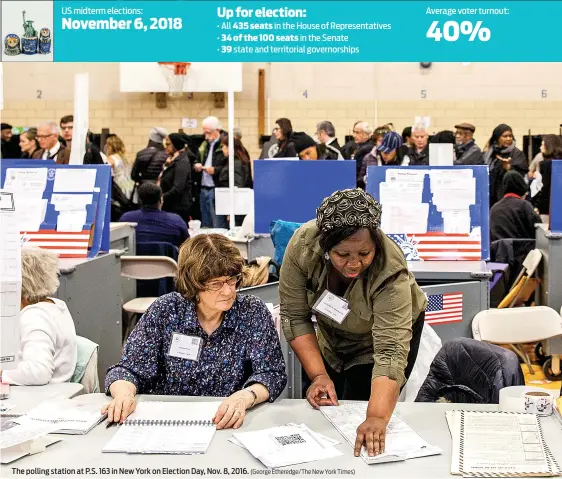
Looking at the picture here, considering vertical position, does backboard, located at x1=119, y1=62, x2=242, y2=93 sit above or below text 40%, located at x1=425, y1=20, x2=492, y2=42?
above

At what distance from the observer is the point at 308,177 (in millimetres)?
6410

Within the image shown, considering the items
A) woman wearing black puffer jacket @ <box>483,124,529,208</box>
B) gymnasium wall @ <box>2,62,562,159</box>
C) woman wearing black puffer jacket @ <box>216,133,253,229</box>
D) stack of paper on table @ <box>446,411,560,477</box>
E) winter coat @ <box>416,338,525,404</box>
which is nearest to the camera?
stack of paper on table @ <box>446,411,560,477</box>

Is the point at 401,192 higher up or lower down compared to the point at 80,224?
higher up

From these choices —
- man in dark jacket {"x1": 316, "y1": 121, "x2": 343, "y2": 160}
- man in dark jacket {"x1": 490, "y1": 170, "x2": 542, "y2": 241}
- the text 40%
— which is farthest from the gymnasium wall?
the text 40%

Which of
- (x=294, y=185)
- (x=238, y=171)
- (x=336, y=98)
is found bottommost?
(x=294, y=185)

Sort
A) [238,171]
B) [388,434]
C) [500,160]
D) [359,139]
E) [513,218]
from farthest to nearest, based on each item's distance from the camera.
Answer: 1. [359,139]
2. [238,171]
3. [500,160]
4. [513,218]
5. [388,434]

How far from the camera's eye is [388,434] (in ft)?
8.31

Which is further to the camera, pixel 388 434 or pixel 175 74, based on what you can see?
pixel 175 74

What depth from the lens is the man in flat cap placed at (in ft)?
28.6

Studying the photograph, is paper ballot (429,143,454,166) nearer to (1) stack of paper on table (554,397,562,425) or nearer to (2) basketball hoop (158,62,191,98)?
(1) stack of paper on table (554,397,562,425)

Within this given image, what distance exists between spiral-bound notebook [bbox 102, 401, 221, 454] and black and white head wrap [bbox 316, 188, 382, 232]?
2.16ft

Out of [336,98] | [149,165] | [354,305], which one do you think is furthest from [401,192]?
[336,98]

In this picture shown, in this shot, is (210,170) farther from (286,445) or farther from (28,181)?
(286,445)

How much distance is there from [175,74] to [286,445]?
10553 mm
